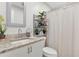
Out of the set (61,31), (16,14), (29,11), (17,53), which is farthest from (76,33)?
(17,53)

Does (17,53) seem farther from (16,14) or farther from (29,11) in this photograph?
(29,11)

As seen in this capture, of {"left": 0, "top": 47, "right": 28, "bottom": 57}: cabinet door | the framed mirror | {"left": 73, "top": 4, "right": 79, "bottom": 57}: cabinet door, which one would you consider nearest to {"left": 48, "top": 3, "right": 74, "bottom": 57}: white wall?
{"left": 73, "top": 4, "right": 79, "bottom": 57}: cabinet door

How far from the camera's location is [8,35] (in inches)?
58.9

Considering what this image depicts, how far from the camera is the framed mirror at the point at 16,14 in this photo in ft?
5.07

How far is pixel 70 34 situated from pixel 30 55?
1127 millimetres

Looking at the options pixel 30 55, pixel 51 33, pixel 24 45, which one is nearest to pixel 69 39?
pixel 51 33

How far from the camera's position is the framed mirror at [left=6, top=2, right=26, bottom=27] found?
1.55 meters

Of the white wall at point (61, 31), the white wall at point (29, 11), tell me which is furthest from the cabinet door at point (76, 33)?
the white wall at point (29, 11)

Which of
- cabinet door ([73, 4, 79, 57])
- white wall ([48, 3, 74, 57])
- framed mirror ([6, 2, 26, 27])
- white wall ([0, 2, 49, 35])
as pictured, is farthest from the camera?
white wall ([48, 3, 74, 57])

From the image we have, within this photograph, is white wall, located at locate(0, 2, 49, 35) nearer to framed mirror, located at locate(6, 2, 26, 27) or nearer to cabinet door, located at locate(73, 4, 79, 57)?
framed mirror, located at locate(6, 2, 26, 27)

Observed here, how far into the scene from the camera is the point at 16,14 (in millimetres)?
1718

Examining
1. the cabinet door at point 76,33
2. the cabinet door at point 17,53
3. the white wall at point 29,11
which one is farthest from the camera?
the cabinet door at point 76,33

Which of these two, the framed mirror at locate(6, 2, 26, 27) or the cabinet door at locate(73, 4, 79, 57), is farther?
the cabinet door at locate(73, 4, 79, 57)

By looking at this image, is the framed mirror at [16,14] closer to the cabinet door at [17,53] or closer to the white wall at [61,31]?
the cabinet door at [17,53]
